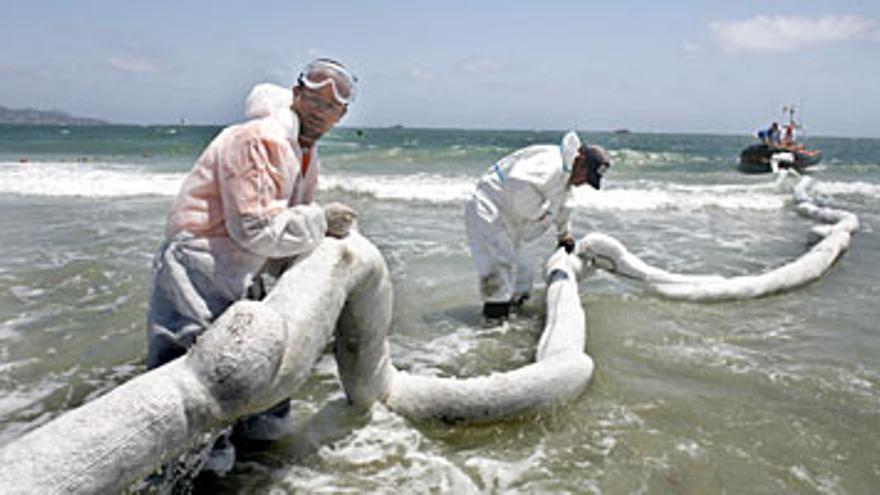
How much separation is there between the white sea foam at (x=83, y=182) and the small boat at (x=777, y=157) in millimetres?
20224

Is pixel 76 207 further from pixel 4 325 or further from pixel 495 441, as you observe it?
pixel 495 441

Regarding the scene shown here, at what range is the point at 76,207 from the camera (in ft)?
37.2

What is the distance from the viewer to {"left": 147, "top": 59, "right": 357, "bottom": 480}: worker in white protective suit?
6.92 feet

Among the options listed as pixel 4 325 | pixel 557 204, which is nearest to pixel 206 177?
pixel 557 204

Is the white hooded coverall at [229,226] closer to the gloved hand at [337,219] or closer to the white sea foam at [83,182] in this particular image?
the gloved hand at [337,219]

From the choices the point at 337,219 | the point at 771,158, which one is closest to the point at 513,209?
the point at 337,219

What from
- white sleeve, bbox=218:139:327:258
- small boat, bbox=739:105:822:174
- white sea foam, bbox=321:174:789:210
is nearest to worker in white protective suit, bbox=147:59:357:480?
white sleeve, bbox=218:139:327:258

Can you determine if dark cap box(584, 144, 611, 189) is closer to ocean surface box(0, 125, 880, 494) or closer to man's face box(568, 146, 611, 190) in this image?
man's face box(568, 146, 611, 190)

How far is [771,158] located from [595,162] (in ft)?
71.9

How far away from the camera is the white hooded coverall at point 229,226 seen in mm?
2107

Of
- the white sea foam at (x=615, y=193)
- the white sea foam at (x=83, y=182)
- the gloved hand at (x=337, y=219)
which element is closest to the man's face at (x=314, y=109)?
the gloved hand at (x=337, y=219)

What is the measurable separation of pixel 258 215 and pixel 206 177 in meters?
0.27

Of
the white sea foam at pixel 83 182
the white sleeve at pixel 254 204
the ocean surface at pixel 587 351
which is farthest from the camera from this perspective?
the white sea foam at pixel 83 182

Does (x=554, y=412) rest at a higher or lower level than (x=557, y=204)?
lower
